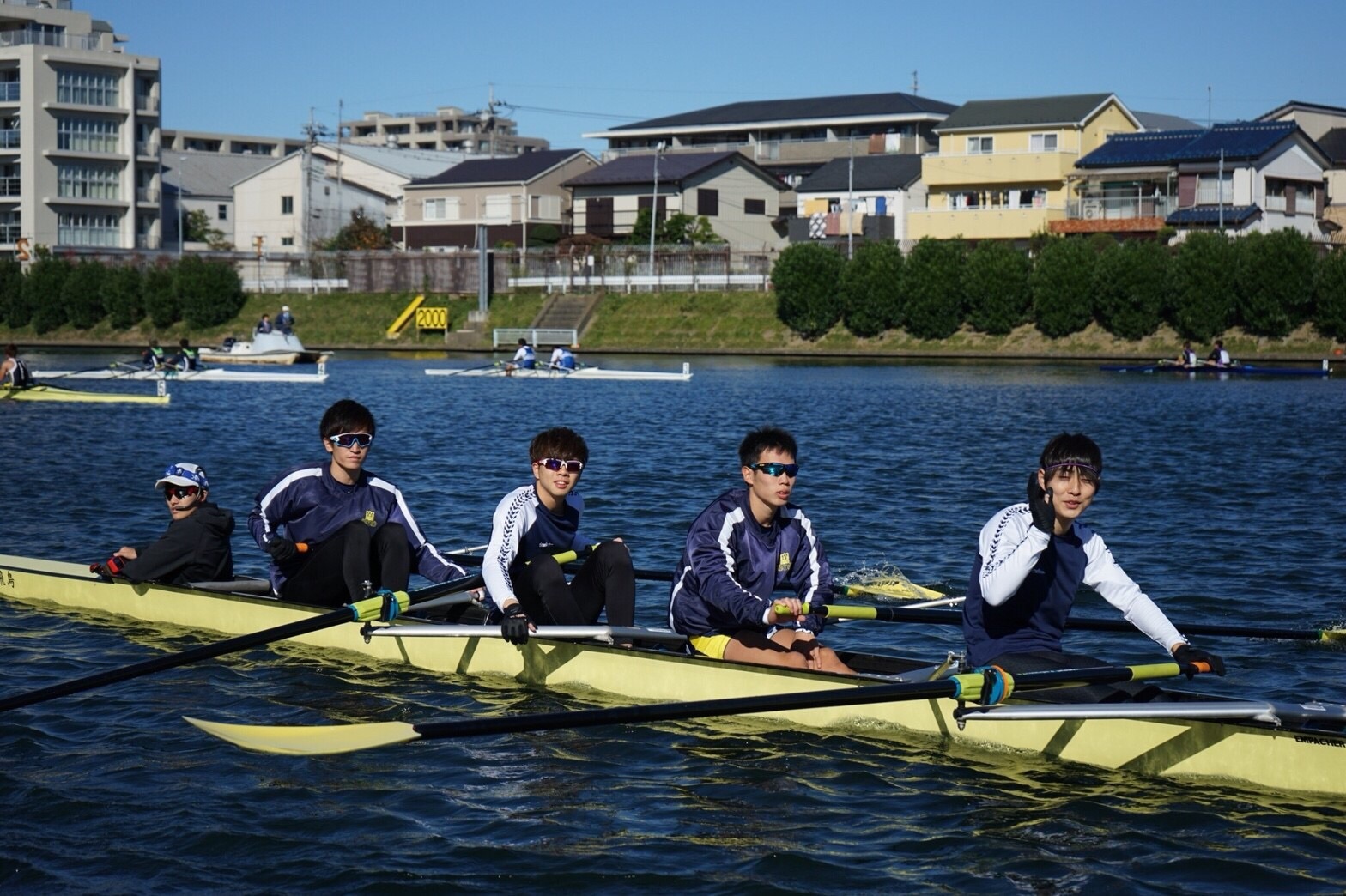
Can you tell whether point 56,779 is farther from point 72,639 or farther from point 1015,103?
point 1015,103

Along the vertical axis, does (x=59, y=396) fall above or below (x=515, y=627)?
above

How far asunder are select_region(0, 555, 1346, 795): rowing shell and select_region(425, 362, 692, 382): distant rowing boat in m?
33.9

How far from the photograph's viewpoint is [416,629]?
1022 centimetres

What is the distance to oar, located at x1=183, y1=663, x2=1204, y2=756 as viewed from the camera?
7.75 meters

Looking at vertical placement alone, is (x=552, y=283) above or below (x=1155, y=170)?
below

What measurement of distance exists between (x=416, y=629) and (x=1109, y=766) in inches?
179

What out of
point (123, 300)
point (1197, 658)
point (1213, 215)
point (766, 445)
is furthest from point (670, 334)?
point (1197, 658)

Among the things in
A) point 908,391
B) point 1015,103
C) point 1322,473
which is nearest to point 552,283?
point 1015,103

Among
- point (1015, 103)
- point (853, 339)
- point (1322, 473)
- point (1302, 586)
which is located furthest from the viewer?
point (1015, 103)

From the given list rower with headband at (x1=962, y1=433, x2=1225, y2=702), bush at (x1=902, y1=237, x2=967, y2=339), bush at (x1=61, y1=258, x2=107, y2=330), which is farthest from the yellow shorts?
bush at (x1=61, y1=258, x2=107, y2=330)

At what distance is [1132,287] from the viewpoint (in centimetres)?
5603

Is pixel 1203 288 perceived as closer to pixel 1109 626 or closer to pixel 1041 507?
pixel 1109 626

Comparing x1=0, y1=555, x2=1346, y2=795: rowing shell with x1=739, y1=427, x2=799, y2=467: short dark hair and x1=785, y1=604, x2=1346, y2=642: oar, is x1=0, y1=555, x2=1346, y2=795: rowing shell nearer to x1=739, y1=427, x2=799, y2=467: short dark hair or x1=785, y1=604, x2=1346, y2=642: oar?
x1=785, y1=604, x2=1346, y2=642: oar

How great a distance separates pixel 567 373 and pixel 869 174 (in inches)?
1643
